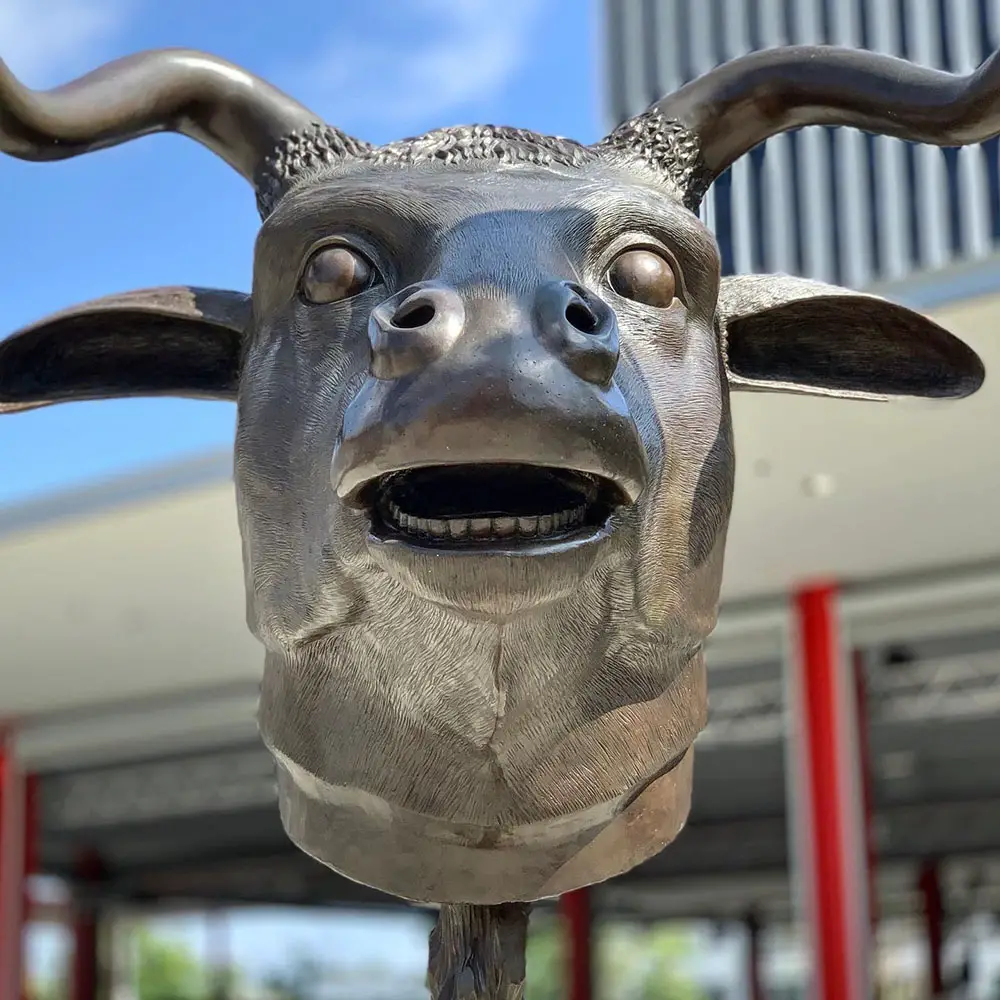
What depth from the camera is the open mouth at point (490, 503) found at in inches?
33.8

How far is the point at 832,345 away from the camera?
1300mm

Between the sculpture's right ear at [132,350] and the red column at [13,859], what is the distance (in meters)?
10.4

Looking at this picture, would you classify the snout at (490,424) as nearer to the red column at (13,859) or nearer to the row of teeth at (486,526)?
the row of teeth at (486,526)

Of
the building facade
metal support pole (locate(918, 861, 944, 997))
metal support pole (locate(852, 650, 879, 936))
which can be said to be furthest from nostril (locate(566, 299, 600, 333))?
metal support pole (locate(918, 861, 944, 997))

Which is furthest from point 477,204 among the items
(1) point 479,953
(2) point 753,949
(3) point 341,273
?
(2) point 753,949

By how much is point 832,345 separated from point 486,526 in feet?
1.84

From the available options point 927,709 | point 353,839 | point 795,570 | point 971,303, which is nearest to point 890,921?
point 927,709

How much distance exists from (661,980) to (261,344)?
37096 mm

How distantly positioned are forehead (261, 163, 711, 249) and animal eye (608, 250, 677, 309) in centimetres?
2

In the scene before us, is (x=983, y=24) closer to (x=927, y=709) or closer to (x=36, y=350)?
(x=927, y=709)

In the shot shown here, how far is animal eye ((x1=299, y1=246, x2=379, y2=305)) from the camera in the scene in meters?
1.03

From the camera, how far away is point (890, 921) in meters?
23.1

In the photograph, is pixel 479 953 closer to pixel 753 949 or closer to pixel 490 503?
pixel 490 503

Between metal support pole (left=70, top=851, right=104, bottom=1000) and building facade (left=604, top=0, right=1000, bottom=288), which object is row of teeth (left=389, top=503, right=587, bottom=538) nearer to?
building facade (left=604, top=0, right=1000, bottom=288)
